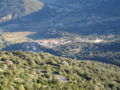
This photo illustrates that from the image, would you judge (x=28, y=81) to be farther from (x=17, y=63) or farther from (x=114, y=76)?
(x=114, y=76)

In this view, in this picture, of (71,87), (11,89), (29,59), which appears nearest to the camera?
(11,89)

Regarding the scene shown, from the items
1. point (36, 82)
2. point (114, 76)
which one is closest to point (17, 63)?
point (36, 82)

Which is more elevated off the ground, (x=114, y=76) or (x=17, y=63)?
(x=17, y=63)

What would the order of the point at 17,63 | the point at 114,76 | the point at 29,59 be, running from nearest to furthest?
the point at 17,63 → the point at 29,59 → the point at 114,76

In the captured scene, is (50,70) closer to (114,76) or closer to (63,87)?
(63,87)

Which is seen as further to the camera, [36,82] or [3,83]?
[36,82]

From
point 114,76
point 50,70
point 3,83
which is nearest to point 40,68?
point 50,70
